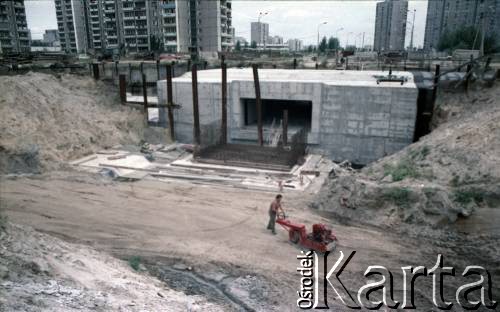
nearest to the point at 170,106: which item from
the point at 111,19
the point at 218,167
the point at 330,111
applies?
the point at 218,167

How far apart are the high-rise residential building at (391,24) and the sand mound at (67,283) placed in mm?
32683

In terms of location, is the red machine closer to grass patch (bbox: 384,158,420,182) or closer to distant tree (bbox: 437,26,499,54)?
grass patch (bbox: 384,158,420,182)

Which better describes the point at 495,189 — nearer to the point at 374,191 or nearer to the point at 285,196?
the point at 374,191

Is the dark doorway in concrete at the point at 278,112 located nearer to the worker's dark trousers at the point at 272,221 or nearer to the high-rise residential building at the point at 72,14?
the high-rise residential building at the point at 72,14

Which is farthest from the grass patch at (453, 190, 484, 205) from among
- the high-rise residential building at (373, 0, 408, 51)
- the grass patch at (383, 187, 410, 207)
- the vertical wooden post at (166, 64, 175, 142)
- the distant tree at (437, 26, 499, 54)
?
the distant tree at (437, 26, 499, 54)

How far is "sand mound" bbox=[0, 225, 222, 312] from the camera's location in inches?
201

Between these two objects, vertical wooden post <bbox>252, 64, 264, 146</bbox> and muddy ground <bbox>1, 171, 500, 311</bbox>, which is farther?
vertical wooden post <bbox>252, 64, 264, 146</bbox>

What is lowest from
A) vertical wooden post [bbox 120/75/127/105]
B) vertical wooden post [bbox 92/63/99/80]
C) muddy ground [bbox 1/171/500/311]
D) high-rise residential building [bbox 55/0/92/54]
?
muddy ground [bbox 1/171/500/311]

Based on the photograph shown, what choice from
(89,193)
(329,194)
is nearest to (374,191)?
(329,194)

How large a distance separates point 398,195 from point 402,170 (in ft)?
5.52

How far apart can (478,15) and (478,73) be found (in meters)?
24.3

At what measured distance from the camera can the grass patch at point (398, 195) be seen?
11211 millimetres

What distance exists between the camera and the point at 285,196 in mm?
13797

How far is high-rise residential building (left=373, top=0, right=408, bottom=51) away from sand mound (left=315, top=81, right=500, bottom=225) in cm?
2294
